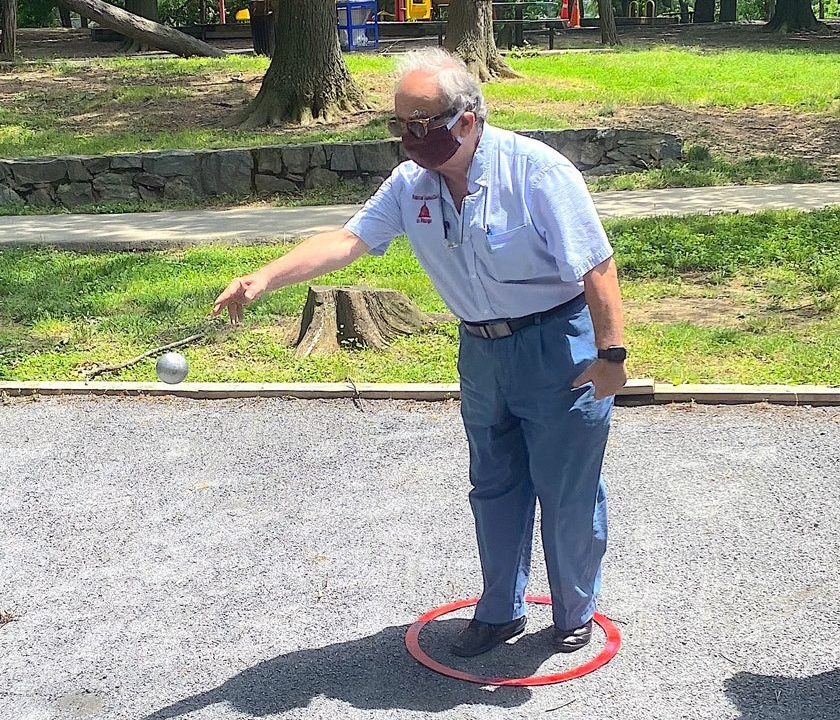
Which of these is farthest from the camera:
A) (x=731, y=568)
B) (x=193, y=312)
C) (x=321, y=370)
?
(x=193, y=312)

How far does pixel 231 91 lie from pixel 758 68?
9.03 m

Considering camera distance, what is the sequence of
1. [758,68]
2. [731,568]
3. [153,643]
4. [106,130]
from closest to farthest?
[153,643]
[731,568]
[106,130]
[758,68]

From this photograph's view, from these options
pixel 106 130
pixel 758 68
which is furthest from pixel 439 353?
pixel 758 68

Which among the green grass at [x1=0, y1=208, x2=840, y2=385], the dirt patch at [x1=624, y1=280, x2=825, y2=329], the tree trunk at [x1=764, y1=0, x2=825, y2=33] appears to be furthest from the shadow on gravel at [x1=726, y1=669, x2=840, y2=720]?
the tree trunk at [x1=764, y1=0, x2=825, y2=33]

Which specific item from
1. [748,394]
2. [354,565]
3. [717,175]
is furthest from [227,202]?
[354,565]

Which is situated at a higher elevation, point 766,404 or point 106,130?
point 106,130

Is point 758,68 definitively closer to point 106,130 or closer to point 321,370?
point 106,130

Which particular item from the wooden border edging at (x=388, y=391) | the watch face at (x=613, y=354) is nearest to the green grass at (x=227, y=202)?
the wooden border edging at (x=388, y=391)

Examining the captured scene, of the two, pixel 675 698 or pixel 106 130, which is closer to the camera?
pixel 675 698

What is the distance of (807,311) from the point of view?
7410 mm

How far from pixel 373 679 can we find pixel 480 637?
345 mm

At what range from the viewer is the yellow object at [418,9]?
101 ft

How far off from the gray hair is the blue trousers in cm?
60

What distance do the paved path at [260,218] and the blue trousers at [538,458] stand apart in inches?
275
